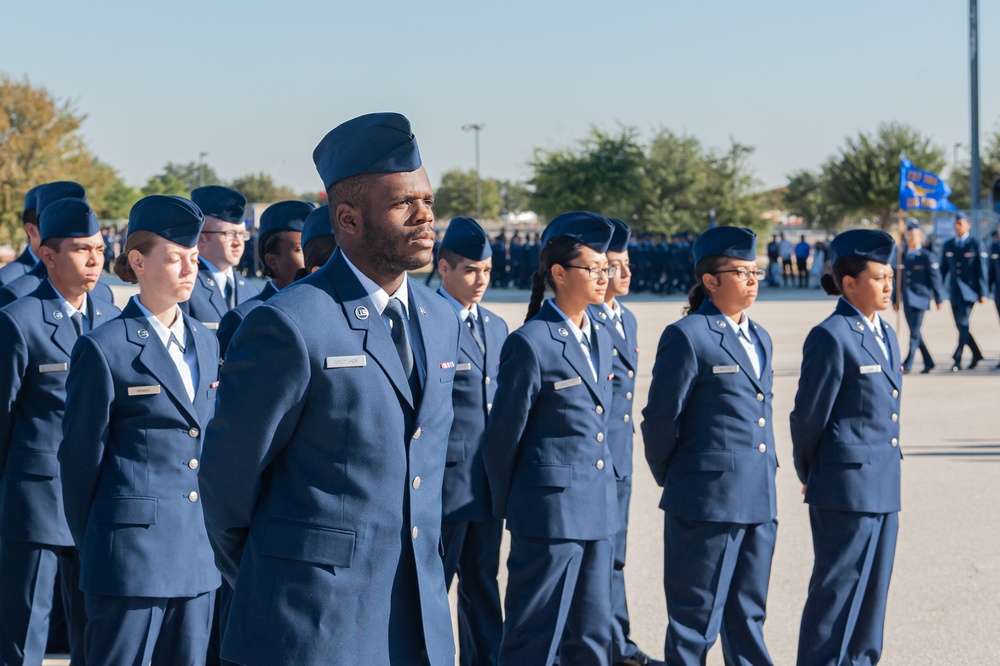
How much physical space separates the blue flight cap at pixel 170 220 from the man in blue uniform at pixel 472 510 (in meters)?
1.36

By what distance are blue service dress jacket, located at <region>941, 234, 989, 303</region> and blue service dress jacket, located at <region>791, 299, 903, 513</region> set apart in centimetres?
1200

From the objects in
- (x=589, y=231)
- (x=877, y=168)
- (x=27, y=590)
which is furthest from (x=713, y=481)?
(x=877, y=168)

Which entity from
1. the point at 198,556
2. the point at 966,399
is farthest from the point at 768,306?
the point at 198,556

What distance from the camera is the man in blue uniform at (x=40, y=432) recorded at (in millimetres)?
4910

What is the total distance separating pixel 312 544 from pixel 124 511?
1586mm

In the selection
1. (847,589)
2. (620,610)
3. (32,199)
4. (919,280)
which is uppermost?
(32,199)

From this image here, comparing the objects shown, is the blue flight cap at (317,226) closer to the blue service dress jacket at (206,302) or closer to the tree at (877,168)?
the blue service dress jacket at (206,302)

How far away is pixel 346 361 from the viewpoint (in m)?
2.77

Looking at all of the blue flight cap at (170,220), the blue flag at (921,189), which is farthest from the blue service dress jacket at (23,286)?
the blue flag at (921,189)

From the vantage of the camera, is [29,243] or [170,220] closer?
[170,220]

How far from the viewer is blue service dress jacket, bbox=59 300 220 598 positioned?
407cm

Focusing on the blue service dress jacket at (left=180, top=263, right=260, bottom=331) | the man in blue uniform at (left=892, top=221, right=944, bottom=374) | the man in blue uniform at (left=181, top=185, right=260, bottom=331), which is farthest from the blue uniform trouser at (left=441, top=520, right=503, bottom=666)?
the man in blue uniform at (left=892, top=221, right=944, bottom=374)

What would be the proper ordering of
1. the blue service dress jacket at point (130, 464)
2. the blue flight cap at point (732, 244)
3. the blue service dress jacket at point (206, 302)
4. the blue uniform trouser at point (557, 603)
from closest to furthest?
1. the blue service dress jacket at point (130, 464)
2. the blue uniform trouser at point (557, 603)
3. the blue flight cap at point (732, 244)
4. the blue service dress jacket at point (206, 302)

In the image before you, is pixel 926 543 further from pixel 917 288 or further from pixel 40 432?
pixel 917 288
